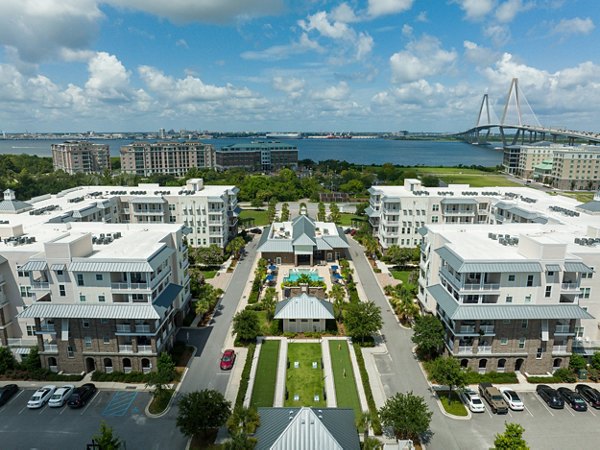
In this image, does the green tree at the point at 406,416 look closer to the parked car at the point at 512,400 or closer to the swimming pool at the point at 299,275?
the parked car at the point at 512,400

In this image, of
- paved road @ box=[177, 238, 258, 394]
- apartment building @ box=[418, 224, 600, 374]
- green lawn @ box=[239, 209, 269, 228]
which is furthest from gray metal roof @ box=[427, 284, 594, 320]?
green lawn @ box=[239, 209, 269, 228]

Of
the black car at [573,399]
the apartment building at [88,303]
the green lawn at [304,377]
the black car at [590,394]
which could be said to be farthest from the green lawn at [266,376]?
the black car at [590,394]

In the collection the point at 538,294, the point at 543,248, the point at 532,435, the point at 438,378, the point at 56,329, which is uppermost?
the point at 543,248

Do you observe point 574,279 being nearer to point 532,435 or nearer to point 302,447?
point 532,435

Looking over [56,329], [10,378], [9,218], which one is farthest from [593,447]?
[9,218]

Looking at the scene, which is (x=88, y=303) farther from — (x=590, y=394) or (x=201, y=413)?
(x=590, y=394)

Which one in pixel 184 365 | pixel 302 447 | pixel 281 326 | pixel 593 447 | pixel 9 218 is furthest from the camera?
pixel 9 218

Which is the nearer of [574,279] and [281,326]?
[574,279]

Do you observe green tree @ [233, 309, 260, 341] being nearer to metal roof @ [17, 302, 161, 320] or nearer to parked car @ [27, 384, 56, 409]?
metal roof @ [17, 302, 161, 320]
